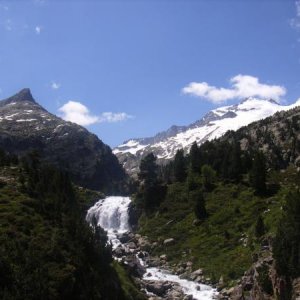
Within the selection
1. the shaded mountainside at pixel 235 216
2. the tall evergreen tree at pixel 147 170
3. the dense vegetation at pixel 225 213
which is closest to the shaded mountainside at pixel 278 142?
the shaded mountainside at pixel 235 216

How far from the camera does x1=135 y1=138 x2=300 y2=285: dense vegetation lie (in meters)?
67.8

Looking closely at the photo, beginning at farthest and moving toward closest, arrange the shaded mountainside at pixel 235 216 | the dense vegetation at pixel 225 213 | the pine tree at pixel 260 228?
the pine tree at pixel 260 228 → the dense vegetation at pixel 225 213 → the shaded mountainside at pixel 235 216

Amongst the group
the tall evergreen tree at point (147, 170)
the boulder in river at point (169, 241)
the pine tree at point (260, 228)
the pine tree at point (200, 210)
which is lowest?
the boulder in river at point (169, 241)

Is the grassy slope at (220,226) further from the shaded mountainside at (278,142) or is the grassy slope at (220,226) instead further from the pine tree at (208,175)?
the shaded mountainside at (278,142)

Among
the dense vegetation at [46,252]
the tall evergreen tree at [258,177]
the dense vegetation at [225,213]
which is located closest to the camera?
the dense vegetation at [46,252]

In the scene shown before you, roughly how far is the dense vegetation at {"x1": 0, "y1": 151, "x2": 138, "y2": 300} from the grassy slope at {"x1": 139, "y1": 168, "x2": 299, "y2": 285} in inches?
804

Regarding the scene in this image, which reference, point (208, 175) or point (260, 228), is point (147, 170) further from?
point (260, 228)

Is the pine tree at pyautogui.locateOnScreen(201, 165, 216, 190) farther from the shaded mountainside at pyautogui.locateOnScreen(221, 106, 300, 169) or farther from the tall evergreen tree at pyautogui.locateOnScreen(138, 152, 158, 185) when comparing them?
the tall evergreen tree at pyautogui.locateOnScreen(138, 152, 158, 185)

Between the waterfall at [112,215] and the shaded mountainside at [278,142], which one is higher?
the shaded mountainside at [278,142]

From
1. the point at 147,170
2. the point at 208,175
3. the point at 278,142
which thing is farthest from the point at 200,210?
the point at 147,170

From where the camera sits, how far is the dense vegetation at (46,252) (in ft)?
154

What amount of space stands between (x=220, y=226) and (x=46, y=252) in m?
55.1

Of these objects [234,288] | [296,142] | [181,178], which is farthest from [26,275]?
[296,142]

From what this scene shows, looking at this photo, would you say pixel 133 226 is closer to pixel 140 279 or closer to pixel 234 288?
pixel 140 279
